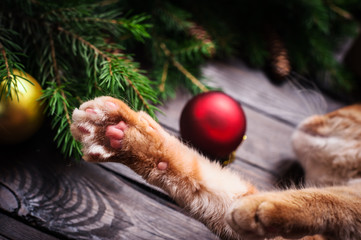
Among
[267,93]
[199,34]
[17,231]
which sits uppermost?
[199,34]

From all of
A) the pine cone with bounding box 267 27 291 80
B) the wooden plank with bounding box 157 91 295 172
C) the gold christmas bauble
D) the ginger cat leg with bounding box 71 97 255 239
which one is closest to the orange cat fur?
the ginger cat leg with bounding box 71 97 255 239

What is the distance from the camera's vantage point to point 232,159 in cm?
70

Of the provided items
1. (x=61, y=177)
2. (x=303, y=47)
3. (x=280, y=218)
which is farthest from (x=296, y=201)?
(x=303, y=47)

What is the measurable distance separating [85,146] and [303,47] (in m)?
0.90

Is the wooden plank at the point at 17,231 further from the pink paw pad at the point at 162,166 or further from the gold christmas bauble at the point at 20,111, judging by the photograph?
the pink paw pad at the point at 162,166

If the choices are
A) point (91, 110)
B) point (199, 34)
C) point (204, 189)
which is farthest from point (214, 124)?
point (199, 34)

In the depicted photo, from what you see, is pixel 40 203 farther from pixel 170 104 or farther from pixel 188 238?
pixel 170 104

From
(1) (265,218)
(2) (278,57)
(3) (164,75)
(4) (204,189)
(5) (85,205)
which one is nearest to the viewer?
(1) (265,218)

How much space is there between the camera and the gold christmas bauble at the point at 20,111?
1.62 ft

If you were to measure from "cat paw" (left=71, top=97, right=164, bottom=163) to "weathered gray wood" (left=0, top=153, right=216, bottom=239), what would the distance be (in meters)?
0.20

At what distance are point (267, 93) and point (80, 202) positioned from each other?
710 mm

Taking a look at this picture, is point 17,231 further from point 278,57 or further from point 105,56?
point 278,57

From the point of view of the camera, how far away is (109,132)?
1.43 feet

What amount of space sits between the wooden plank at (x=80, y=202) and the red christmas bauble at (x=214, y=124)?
7.2 inches
